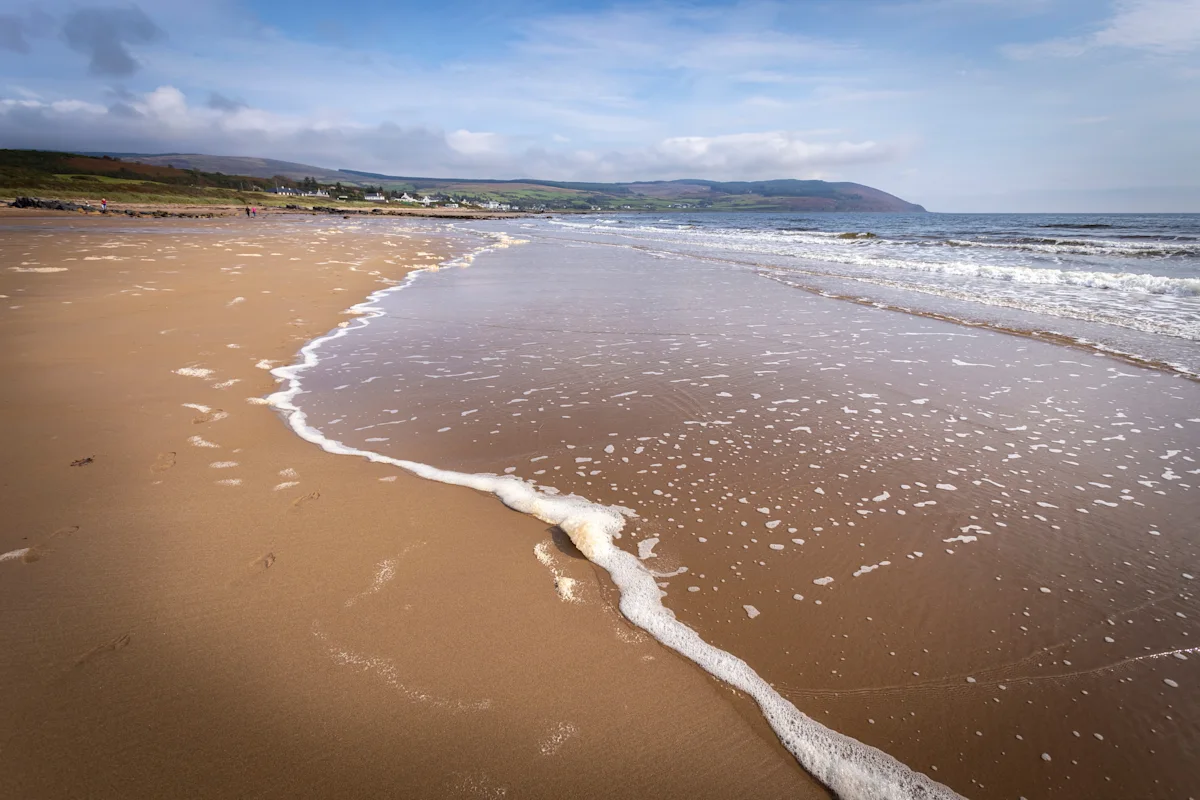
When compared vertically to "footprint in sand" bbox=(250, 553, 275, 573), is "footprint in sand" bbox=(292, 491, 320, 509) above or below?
above

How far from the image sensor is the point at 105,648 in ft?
8.05

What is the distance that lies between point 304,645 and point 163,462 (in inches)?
107

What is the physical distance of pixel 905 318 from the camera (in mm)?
10344

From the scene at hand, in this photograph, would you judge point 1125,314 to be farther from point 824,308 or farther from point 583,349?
point 583,349

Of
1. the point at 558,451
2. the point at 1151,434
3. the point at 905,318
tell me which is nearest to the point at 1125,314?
the point at 905,318

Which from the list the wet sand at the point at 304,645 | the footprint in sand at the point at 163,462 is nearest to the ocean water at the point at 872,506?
the wet sand at the point at 304,645

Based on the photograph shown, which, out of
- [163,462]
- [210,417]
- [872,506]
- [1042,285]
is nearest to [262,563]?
[163,462]

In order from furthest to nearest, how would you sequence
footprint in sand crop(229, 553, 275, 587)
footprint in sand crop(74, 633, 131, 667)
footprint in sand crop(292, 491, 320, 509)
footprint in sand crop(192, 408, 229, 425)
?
footprint in sand crop(192, 408, 229, 425)
footprint in sand crop(292, 491, 320, 509)
footprint in sand crop(229, 553, 275, 587)
footprint in sand crop(74, 633, 131, 667)

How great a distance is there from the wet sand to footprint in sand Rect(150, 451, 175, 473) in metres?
0.02

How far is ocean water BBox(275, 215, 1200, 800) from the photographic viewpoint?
2.24 m

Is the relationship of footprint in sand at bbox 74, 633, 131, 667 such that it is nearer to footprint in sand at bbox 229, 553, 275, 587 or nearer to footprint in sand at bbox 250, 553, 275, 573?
footprint in sand at bbox 229, 553, 275, 587

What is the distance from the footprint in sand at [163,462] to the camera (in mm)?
4105

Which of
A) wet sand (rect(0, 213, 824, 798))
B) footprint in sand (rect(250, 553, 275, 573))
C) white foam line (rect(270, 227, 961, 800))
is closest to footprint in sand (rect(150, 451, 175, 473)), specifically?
wet sand (rect(0, 213, 824, 798))

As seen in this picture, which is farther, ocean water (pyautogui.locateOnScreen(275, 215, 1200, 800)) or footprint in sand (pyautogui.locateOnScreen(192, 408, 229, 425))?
footprint in sand (pyautogui.locateOnScreen(192, 408, 229, 425))
